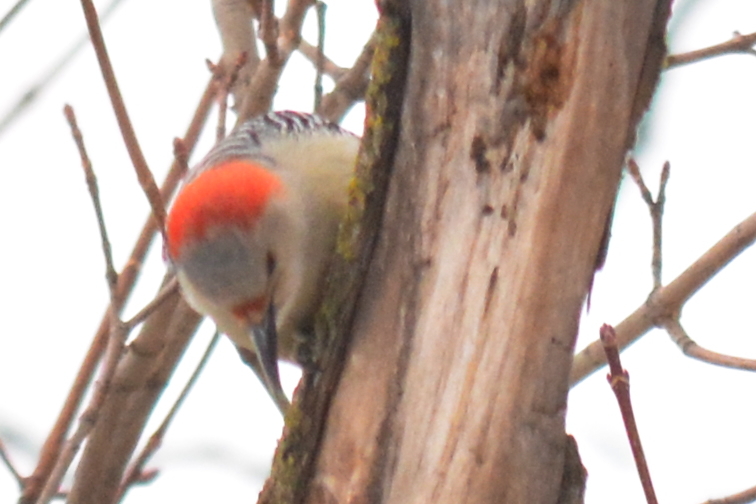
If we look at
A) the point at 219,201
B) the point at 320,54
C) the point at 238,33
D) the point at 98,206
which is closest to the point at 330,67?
the point at 238,33

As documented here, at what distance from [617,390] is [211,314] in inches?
50.9

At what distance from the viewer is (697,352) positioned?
2283mm

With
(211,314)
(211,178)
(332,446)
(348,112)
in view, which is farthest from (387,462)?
(348,112)

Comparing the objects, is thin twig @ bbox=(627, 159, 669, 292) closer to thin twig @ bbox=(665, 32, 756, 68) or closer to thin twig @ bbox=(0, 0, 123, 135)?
thin twig @ bbox=(665, 32, 756, 68)

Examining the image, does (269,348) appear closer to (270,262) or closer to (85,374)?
(270,262)

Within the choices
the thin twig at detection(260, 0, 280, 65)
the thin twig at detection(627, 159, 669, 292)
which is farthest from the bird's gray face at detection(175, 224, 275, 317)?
the thin twig at detection(627, 159, 669, 292)

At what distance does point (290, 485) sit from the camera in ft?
6.65

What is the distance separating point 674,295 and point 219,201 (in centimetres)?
118

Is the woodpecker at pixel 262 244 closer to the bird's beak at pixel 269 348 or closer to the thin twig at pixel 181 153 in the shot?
the bird's beak at pixel 269 348

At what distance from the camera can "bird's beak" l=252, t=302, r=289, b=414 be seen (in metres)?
2.39

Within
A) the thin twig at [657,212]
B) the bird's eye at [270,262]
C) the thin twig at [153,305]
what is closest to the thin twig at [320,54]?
the bird's eye at [270,262]

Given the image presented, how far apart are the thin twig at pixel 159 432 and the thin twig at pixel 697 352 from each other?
121 centimetres

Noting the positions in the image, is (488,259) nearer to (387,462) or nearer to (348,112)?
(387,462)

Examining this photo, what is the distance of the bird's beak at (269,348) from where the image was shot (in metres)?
2.39
